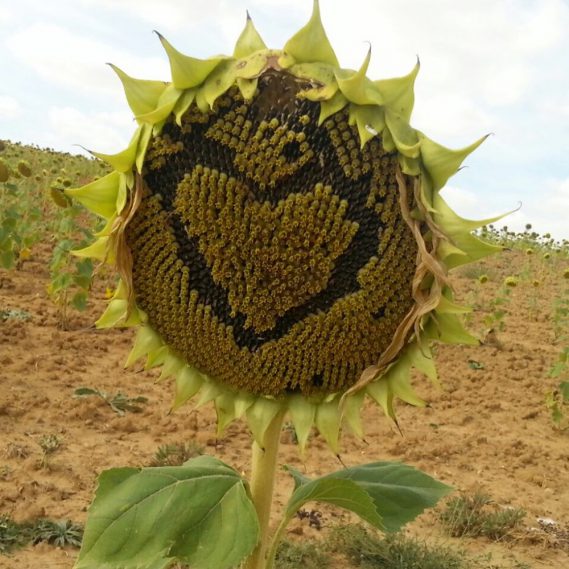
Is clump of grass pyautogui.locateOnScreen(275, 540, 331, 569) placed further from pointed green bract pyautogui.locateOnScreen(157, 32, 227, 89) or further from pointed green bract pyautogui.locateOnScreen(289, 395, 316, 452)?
pointed green bract pyautogui.locateOnScreen(157, 32, 227, 89)

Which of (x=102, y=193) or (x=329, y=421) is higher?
(x=102, y=193)

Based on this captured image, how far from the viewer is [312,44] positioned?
1.23m

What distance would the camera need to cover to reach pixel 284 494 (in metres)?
4.04

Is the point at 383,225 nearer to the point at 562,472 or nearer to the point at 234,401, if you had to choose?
the point at 234,401

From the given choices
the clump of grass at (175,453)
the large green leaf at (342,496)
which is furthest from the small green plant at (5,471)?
the large green leaf at (342,496)

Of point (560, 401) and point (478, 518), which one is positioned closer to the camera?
point (478, 518)

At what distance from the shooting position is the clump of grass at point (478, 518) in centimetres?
381

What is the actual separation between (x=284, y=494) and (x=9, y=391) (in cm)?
205

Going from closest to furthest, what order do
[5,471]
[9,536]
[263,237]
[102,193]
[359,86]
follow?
1. [359,86]
2. [263,237]
3. [102,193]
4. [9,536]
5. [5,471]

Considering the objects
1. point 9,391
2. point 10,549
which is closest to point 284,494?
point 10,549

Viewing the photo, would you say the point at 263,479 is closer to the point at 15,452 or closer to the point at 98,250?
the point at 98,250

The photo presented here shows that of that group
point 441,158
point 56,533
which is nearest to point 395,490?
point 441,158

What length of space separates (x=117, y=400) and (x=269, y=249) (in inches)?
154

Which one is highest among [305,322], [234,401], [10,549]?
[305,322]
